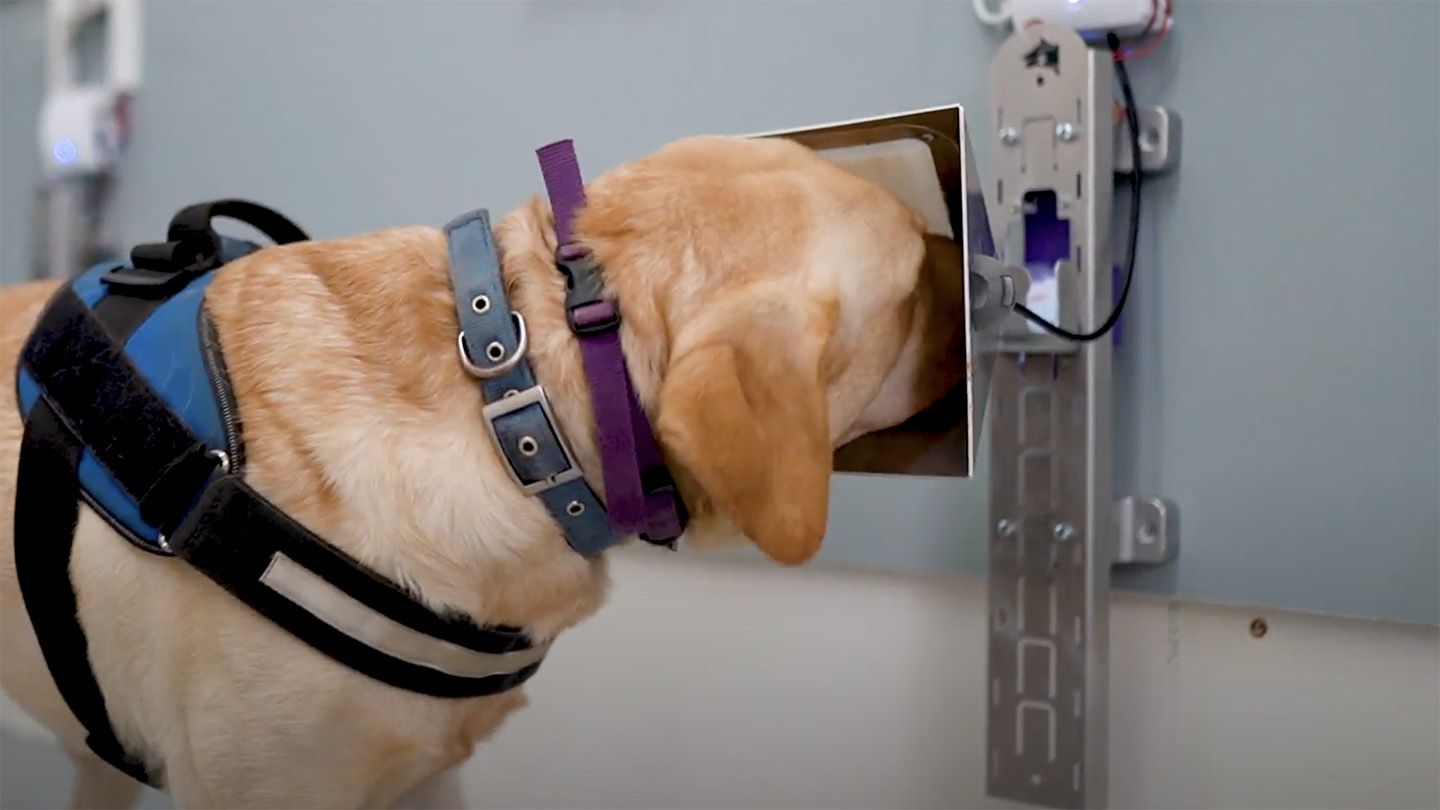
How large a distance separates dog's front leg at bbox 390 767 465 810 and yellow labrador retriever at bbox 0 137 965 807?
0.15 meters

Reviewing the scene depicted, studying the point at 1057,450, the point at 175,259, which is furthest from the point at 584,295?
the point at 1057,450

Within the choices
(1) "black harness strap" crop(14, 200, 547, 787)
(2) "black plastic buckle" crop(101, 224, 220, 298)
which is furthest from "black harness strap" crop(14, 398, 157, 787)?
(2) "black plastic buckle" crop(101, 224, 220, 298)

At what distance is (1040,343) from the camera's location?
992 mm

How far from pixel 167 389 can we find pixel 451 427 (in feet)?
0.61

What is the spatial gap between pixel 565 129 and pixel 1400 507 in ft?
3.00

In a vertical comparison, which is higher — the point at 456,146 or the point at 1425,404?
the point at 456,146

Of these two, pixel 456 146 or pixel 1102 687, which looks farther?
pixel 456 146

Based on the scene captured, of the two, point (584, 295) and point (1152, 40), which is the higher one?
point (1152, 40)

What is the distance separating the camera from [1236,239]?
973 millimetres

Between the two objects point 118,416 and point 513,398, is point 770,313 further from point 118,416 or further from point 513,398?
point 118,416

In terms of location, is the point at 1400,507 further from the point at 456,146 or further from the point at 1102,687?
the point at 456,146

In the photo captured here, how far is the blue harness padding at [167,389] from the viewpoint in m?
0.74

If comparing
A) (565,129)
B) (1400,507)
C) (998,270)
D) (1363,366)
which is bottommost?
(1400,507)

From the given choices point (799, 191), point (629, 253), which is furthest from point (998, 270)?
point (629, 253)
